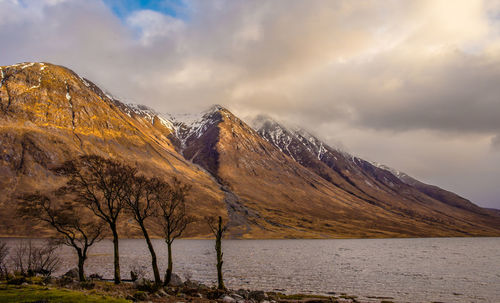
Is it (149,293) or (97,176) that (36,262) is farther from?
(149,293)

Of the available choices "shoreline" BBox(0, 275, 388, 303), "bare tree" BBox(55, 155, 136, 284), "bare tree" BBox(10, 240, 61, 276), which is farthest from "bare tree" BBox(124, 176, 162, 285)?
"bare tree" BBox(10, 240, 61, 276)

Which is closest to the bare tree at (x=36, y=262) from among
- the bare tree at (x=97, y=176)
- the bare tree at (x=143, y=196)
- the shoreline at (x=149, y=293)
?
the shoreline at (x=149, y=293)

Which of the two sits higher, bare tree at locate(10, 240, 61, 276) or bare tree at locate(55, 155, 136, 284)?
bare tree at locate(55, 155, 136, 284)

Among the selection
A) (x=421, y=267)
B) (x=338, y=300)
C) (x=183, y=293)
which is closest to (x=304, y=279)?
(x=338, y=300)

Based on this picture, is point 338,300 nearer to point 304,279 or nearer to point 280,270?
point 304,279

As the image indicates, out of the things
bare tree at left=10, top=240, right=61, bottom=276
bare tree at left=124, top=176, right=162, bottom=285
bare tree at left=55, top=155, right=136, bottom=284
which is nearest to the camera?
bare tree at left=55, top=155, right=136, bottom=284

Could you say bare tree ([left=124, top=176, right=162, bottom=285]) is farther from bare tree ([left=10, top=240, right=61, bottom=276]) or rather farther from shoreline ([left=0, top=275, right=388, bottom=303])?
bare tree ([left=10, top=240, right=61, bottom=276])

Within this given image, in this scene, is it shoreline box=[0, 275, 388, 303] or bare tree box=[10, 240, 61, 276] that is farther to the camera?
bare tree box=[10, 240, 61, 276]

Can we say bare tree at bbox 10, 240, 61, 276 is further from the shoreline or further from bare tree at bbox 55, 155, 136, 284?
bare tree at bbox 55, 155, 136, 284

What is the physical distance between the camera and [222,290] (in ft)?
157

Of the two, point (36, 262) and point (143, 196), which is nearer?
point (143, 196)

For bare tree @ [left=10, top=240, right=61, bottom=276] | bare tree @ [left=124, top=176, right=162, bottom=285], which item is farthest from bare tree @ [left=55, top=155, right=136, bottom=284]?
bare tree @ [left=10, top=240, right=61, bottom=276]

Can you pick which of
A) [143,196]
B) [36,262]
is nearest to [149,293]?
[143,196]

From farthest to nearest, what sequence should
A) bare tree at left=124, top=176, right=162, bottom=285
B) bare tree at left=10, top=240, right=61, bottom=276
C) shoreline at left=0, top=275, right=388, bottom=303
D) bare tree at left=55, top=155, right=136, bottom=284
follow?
1. bare tree at left=10, top=240, right=61, bottom=276
2. bare tree at left=124, top=176, right=162, bottom=285
3. bare tree at left=55, top=155, right=136, bottom=284
4. shoreline at left=0, top=275, right=388, bottom=303
